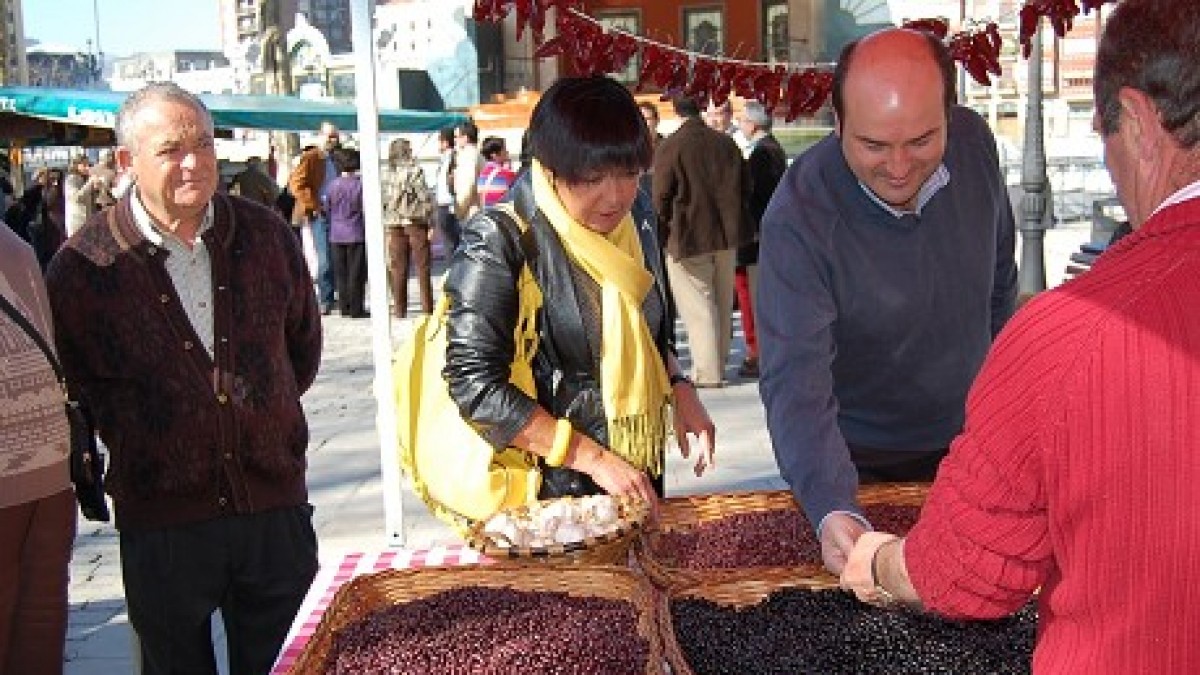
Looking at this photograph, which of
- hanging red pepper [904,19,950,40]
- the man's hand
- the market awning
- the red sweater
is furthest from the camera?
the market awning

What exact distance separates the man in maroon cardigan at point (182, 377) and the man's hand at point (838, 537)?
108 cm

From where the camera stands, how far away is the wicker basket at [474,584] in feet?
5.94

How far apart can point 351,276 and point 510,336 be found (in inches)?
313

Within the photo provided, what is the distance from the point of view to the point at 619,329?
2.12 metres

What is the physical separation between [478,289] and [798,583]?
700 millimetres

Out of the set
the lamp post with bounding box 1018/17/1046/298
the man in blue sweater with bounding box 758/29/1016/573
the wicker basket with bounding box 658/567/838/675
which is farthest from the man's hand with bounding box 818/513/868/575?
the lamp post with bounding box 1018/17/1046/298

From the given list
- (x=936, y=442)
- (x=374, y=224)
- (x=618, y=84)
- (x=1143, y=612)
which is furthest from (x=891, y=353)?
(x=374, y=224)

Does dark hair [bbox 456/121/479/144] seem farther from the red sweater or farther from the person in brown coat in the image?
the red sweater

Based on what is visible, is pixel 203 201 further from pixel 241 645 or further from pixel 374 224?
pixel 374 224

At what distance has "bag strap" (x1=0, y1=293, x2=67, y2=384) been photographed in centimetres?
217

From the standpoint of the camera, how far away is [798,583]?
185cm

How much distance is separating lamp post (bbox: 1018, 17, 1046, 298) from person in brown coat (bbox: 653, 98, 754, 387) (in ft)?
9.35

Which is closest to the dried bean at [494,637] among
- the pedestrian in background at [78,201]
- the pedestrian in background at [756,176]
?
the pedestrian in background at [756,176]

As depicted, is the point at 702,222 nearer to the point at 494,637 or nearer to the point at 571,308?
the point at 571,308
